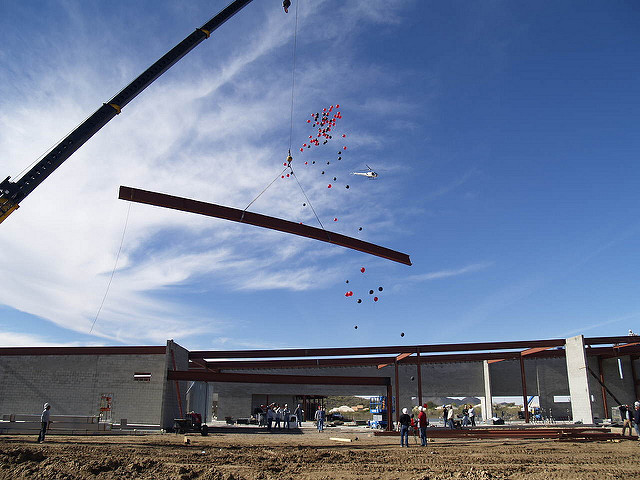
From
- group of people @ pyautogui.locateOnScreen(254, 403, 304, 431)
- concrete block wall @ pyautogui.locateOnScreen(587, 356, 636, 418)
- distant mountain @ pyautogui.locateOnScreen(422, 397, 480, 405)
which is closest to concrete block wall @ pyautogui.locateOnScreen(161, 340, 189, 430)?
group of people @ pyautogui.locateOnScreen(254, 403, 304, 431)

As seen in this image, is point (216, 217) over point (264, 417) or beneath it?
over

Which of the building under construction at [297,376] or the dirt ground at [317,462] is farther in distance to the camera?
the building under construction at [297,376]

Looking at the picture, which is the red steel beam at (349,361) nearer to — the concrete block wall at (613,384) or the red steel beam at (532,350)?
the red steel beam at (532,350)

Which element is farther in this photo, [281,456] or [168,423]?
[168,423]

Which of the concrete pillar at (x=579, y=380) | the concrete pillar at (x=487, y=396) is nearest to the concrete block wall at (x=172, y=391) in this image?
the concrete pillar at (x=487, y=396)

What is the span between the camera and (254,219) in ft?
76.8

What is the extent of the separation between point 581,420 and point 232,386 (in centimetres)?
2506

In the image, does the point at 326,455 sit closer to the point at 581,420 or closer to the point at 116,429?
the point at 116,429

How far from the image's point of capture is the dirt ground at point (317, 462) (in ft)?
38.2

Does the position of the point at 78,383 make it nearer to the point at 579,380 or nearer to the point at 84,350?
the point at 84,350

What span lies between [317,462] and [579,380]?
21.9m

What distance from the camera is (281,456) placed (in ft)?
48.7

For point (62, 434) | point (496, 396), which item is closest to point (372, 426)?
point (496, 396)

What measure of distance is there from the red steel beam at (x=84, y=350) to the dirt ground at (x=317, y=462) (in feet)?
40.8
